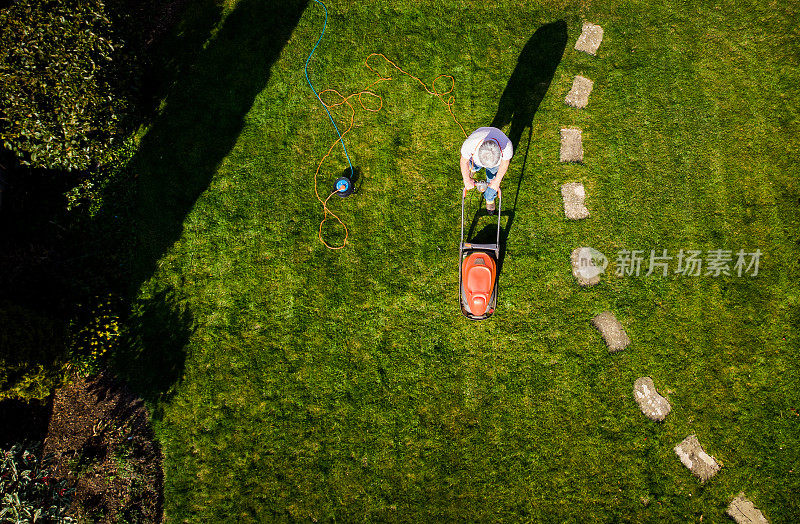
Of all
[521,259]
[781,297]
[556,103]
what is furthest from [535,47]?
[781,297]

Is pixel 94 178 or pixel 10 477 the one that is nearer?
pixel 10 477

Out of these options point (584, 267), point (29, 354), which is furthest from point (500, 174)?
point (29, 354)

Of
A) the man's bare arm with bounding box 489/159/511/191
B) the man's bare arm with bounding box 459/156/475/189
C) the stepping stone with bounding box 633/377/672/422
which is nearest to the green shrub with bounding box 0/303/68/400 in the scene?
the man's bare arm with bounding box 459/156/475/189

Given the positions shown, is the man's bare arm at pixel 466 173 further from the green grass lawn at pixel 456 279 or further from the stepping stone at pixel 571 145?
the stepping stone at pixel 571 145

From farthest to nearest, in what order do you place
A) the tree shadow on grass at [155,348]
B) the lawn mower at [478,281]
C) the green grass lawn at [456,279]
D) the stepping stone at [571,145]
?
1. the stepping stone at [571,145]
2. the tree shadow on grass at [155,348]
3. the green grass lawn at [456,279]
4. the lawn mower at [478,281]

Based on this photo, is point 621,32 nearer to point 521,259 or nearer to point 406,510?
point 521,259

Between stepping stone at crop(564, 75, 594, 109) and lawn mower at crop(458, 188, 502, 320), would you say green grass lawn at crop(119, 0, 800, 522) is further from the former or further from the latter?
lawn mower at crop(458, 188, 502, 320)

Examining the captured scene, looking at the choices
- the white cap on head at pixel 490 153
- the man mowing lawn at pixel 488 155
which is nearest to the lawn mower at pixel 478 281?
the man mowing lawn at pixel 488 155
